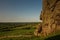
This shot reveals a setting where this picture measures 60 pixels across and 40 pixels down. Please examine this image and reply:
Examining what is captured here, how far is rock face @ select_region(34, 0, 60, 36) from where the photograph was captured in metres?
36.9

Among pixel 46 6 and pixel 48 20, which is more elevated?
pixel 46 6

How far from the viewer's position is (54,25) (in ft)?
122

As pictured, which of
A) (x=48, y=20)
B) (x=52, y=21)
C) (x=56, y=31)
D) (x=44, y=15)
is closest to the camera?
(x=56, y=31)

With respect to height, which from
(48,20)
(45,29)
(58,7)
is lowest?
(45,29)

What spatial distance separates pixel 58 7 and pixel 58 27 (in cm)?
539

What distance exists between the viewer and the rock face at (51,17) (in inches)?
1453

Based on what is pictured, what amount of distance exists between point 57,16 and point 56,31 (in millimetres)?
4117

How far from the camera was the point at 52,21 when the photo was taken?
1517 inches

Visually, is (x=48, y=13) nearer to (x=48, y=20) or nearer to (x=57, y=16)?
(x=48, y=20)

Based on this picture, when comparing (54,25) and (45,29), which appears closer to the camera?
(54,25)

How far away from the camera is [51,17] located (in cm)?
3975

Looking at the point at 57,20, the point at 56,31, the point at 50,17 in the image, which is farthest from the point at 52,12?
the point at 56,31

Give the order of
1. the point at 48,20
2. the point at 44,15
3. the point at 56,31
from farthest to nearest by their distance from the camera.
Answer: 1. the point at 44,15
2. the point at 48,20
3. the point at 56,31

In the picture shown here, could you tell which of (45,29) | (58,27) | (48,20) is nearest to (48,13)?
(48,20)
